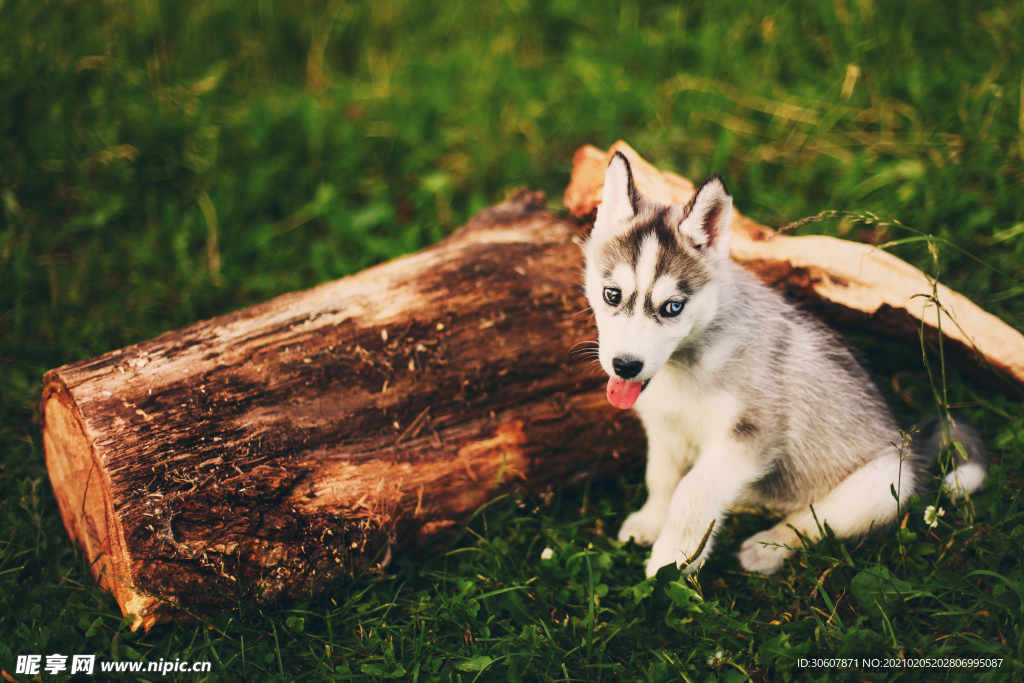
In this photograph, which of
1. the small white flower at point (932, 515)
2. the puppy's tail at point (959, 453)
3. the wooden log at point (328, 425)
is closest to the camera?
the wooden log at point (328, 425)

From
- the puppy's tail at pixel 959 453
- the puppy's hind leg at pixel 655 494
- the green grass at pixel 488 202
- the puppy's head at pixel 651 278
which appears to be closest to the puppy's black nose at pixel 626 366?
the puppy's head at pixel 651 278

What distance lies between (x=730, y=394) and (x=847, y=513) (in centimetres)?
79

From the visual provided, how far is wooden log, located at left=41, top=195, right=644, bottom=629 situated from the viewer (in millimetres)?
2746

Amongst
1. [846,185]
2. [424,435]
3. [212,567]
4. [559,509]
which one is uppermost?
[846,185]

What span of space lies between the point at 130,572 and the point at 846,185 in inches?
192

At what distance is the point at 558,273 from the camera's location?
11.8 ft

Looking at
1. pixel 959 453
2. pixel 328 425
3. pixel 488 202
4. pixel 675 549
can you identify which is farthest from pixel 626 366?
pixel 488 202

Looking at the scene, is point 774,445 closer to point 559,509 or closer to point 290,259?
point 559,509

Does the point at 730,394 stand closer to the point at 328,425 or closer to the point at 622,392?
the point at 622,392

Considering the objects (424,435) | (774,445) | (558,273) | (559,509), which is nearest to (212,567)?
(424,435)

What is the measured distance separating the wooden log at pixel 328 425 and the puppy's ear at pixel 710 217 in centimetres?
85

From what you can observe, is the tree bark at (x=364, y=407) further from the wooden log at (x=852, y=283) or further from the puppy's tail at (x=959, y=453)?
the puppy's tail at (x=959, y=453)

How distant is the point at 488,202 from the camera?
512 cm

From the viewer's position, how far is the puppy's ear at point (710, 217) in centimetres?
277
